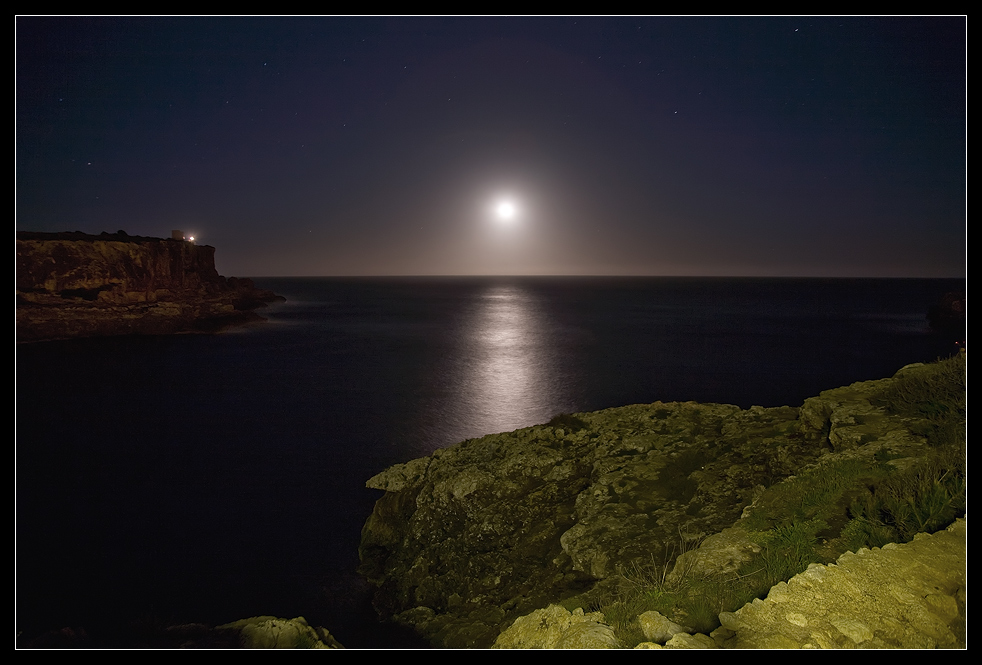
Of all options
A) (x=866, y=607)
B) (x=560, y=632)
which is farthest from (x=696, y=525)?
(x=560, y=632)

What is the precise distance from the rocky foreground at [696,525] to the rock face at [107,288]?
2414 inches

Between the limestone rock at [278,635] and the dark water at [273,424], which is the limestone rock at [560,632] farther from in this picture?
the dark water at [273,424]

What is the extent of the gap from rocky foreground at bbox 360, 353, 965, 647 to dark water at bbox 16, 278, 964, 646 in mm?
3005

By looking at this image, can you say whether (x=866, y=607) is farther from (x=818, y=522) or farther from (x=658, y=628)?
(x=818, y=522)

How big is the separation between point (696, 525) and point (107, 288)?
246 feet

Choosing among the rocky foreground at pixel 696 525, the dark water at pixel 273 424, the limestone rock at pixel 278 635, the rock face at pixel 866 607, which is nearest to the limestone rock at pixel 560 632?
the rocky foreground at pixel 696 525

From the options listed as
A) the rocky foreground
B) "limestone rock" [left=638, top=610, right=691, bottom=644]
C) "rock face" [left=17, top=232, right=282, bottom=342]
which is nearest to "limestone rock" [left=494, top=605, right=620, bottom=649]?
the rocky foreground

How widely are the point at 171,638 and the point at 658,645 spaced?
23.2ft

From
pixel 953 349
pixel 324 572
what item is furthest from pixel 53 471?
pixel 953 349

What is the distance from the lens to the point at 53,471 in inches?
856

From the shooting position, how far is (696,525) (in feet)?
25.4

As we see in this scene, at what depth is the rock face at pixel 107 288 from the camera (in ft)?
181

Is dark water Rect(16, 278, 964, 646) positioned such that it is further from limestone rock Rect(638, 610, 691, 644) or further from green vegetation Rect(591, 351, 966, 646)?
limestone rock Rect(638, 610, 691, 644)
